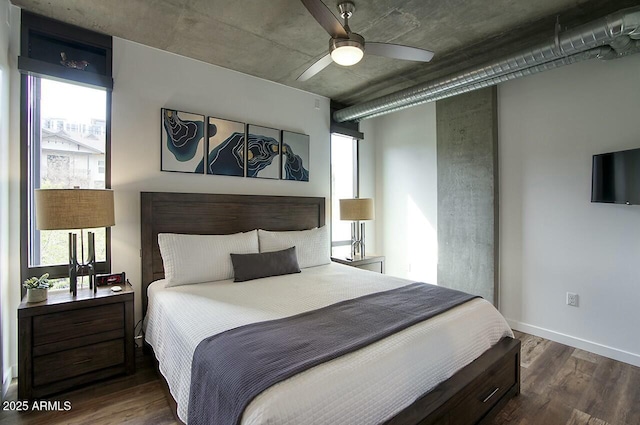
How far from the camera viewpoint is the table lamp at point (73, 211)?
207 centimetres

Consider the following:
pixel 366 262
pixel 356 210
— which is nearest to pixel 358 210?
pixel 356 210

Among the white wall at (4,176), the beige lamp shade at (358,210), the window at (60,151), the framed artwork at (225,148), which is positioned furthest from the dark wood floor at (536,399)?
the beige lamp shade at (358,210)

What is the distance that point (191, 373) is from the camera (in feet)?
4.87

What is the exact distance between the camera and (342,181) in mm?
4586

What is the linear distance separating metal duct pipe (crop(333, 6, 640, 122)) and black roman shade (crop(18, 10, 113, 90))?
2.85m

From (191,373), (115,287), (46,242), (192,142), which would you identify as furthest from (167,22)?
(191,373)

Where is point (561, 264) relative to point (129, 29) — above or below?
below

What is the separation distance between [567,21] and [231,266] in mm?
3391

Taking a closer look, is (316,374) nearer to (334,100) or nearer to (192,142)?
(192,142)

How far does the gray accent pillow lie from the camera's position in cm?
269

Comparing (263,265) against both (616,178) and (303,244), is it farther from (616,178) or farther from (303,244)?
(616,178)

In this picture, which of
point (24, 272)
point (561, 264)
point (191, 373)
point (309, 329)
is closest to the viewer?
point (191, 373)

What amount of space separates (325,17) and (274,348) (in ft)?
5.84

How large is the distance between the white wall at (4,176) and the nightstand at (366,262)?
2.98 meters
